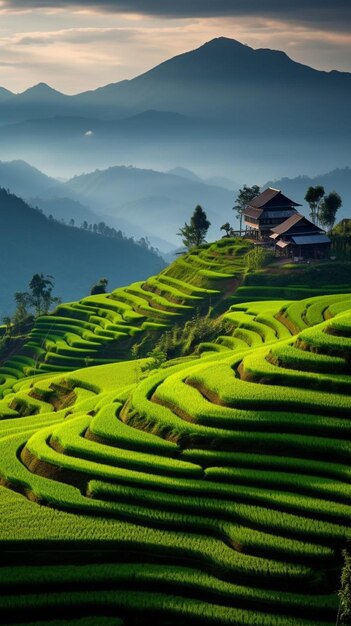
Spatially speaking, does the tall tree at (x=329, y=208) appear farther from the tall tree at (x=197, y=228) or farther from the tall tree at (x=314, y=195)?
the tall tree at (x=197, y=228)

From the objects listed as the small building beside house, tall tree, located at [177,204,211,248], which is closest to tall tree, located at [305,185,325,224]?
the small building beside house

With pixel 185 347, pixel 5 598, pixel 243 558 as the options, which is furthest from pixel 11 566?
pixel 185 347

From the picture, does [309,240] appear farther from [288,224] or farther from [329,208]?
[329,208]

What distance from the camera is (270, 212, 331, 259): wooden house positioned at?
82.3 metres

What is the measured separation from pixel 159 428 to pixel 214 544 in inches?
332

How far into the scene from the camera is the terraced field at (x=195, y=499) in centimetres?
2645

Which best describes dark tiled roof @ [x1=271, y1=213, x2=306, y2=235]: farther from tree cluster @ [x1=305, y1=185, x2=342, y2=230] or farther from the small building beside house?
tree cluster @ [x1=305, y1=185, x2=342, y2=230]

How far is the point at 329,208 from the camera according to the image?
9438 centimetres

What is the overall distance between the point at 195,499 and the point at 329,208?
6758 centimetres

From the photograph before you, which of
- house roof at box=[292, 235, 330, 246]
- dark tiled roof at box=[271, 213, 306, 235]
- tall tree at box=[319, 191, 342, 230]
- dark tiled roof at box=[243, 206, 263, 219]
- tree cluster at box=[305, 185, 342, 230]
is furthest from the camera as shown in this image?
tall tree at box=[319, 191, 342, 230]

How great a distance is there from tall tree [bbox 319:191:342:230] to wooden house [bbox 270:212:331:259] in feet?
34.7

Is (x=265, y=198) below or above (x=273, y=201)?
above

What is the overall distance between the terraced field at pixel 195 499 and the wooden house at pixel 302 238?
135ft

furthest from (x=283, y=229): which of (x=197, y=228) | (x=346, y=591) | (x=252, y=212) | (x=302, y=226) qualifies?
(x=346, y=591)
